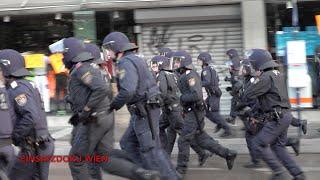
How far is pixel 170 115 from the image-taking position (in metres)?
8.70

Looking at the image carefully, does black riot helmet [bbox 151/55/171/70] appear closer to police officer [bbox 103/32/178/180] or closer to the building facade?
police officer [bbox 103/32/178/180]

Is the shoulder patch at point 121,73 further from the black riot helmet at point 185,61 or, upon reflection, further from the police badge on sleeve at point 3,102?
the black riot helmet at point 185,61

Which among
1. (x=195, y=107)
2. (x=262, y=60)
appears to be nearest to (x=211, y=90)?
(x=195, y=107)

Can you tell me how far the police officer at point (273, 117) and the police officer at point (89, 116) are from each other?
5.02 ft

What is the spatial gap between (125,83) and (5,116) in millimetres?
1588

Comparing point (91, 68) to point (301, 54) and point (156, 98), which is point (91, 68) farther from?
point (301, 54)

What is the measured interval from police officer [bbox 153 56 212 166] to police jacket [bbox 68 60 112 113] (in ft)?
7.44

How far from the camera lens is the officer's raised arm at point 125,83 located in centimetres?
665

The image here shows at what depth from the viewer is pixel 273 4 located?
45.9ft

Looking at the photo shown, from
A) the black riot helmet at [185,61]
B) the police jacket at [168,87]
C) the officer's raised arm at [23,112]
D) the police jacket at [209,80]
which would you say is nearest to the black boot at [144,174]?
the officer's raised arm at [23,112]

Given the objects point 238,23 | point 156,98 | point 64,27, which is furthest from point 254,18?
point 156,98

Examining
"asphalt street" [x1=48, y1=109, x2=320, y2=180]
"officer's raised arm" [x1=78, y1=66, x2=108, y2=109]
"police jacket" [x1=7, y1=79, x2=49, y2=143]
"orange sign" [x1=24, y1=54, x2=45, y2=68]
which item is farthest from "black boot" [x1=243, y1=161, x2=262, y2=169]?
"orange sign" [x1=24, y1=54, x2=45, y2=68]

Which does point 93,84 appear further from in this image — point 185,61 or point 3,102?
point 185,61

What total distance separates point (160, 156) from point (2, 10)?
347 inches
